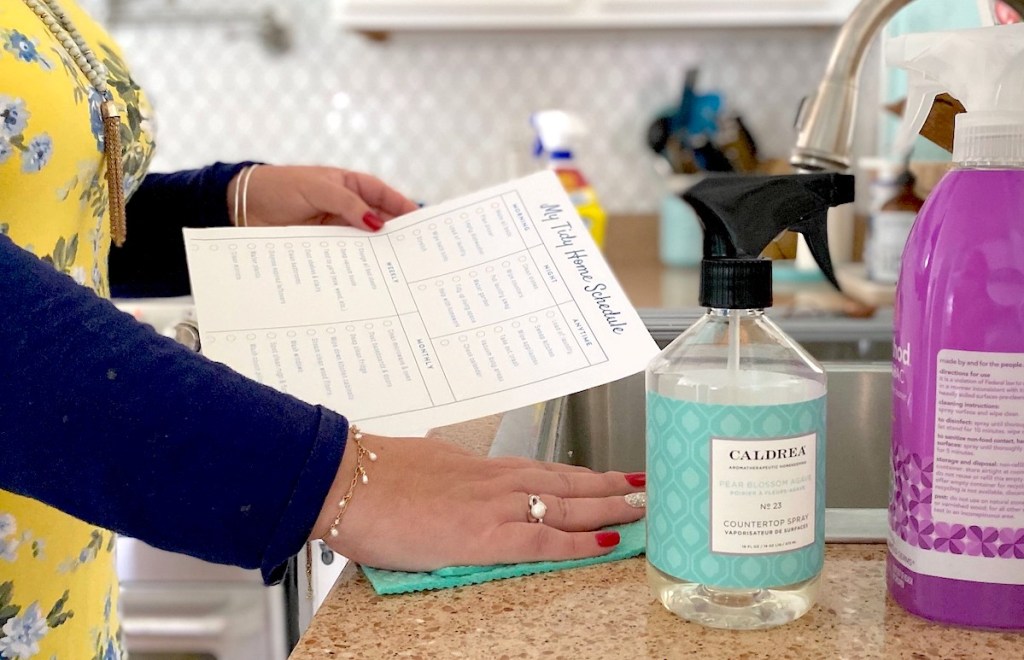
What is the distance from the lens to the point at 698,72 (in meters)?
2.35

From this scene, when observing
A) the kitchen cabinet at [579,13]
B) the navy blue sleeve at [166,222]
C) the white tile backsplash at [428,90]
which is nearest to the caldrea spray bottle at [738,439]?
the navy blue sleeve at [166,222]

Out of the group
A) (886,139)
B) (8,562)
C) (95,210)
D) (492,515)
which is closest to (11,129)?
(95,210)

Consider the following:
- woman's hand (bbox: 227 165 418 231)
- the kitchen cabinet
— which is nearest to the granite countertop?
woman's hand (bbox: 227 165 418 231)

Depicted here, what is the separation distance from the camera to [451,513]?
1.63ft

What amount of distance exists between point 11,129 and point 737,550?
1.62 feet

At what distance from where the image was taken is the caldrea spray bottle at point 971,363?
424 millimetres

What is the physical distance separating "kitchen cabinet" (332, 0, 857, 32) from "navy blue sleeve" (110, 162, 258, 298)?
1275mm

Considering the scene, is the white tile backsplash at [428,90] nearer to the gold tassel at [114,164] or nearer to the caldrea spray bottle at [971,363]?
the gold tassel at [114,164]

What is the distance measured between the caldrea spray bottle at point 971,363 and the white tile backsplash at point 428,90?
196 centimetres

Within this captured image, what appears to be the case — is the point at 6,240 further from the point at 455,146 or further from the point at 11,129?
the point at 455,146

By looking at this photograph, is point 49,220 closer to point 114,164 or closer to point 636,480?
point 114,164

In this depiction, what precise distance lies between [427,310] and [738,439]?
305mm

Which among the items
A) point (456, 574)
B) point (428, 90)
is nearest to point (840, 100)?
point (456, 574)

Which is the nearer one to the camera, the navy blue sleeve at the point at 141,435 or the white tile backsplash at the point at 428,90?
the navy blue sleeve at the point at 141,435
